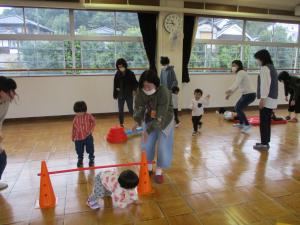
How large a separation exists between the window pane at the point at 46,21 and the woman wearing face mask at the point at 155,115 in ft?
12.3

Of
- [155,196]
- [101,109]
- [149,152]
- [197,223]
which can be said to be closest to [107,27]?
[101,109]

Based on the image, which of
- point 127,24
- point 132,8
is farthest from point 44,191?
point 127,24

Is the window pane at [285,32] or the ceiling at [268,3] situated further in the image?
the window pane at [285,32]

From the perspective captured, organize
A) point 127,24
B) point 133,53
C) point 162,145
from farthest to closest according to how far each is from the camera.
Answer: point 133,53 < point 127,24 < point 162,145

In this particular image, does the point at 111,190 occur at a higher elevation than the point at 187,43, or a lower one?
lower

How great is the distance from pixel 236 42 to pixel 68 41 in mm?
4141

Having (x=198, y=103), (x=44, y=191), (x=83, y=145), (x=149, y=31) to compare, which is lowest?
(x=44, y=191)

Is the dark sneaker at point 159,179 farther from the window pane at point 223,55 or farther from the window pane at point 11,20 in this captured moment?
the window pane at point 223,55

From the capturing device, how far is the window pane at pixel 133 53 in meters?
5.89

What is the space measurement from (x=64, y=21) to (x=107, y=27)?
2.99 feet

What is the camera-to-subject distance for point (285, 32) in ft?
23.2

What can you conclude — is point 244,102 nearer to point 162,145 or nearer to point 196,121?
point 196,121

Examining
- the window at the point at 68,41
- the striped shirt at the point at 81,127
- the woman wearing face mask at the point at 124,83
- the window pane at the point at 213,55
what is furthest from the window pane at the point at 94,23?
the striped shirt at the point at 81,127

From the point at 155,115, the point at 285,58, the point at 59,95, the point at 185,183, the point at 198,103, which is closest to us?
the point at 155,115
